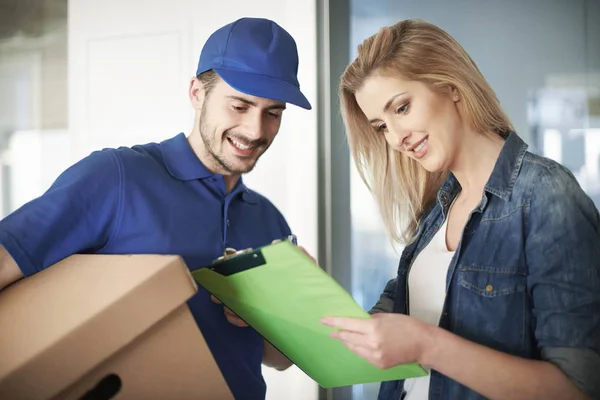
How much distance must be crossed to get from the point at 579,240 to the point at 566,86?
996 millimetres

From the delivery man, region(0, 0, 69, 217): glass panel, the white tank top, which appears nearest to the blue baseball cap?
the delivery man

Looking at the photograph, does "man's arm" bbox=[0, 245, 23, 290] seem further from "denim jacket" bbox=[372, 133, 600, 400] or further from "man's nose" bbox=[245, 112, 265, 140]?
"denim jacket" bbox=[372, 133, 600, 400]

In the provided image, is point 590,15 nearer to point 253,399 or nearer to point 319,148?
point 319,148

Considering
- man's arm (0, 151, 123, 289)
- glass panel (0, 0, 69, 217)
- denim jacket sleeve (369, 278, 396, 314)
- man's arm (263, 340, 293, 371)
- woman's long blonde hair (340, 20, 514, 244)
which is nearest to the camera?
man's arm (0, 151, 123, 289)

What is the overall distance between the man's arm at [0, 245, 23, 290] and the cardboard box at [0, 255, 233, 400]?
0.11 m

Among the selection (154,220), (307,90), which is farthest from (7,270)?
(307,90)

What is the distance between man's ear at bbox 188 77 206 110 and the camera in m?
1.22

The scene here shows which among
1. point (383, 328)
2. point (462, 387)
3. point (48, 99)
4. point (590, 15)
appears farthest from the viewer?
point (48, 99)

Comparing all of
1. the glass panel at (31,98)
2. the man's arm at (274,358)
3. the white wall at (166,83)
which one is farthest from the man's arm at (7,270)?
the glass panel at (31,98)

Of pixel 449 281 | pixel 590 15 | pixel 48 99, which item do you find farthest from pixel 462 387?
pixel 48 99

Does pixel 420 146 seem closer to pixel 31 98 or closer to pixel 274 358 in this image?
pixel 274 358

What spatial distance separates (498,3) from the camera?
69.5 inches

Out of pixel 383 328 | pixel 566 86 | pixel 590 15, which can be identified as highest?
pixel 590 15

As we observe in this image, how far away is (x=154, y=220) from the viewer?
1.05 m
